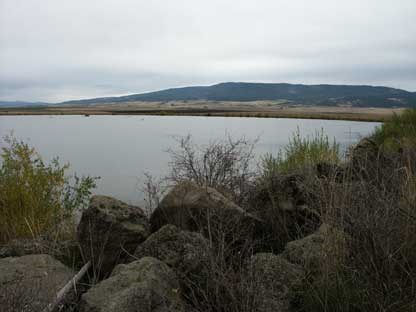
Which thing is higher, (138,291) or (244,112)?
(138,291)

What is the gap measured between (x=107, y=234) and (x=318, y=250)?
Result: 240cm

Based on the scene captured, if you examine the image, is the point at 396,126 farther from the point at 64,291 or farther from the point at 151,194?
the point at 64,291

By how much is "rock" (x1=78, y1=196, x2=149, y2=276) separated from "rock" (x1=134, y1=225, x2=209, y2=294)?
611 mm

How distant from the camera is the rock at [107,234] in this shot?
16.5 feet

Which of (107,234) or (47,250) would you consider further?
(47,250)

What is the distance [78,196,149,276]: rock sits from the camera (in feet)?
16.5

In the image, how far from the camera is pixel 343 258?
12.7 feet

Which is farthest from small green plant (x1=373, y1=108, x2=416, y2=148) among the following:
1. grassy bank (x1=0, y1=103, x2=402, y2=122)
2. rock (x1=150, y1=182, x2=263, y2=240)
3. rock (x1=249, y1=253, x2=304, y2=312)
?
grassy bank (x1=0, y1=103, x2=402, y2=122)

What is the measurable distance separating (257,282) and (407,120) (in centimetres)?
1642

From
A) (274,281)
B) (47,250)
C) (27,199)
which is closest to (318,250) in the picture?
(274,281)

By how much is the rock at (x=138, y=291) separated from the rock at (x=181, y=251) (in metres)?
0.21

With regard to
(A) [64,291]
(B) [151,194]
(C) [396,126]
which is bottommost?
(B) [151,194]

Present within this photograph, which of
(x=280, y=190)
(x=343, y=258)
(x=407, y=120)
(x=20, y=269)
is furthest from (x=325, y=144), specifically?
(x=20, y=269)

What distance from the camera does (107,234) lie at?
505 cm
